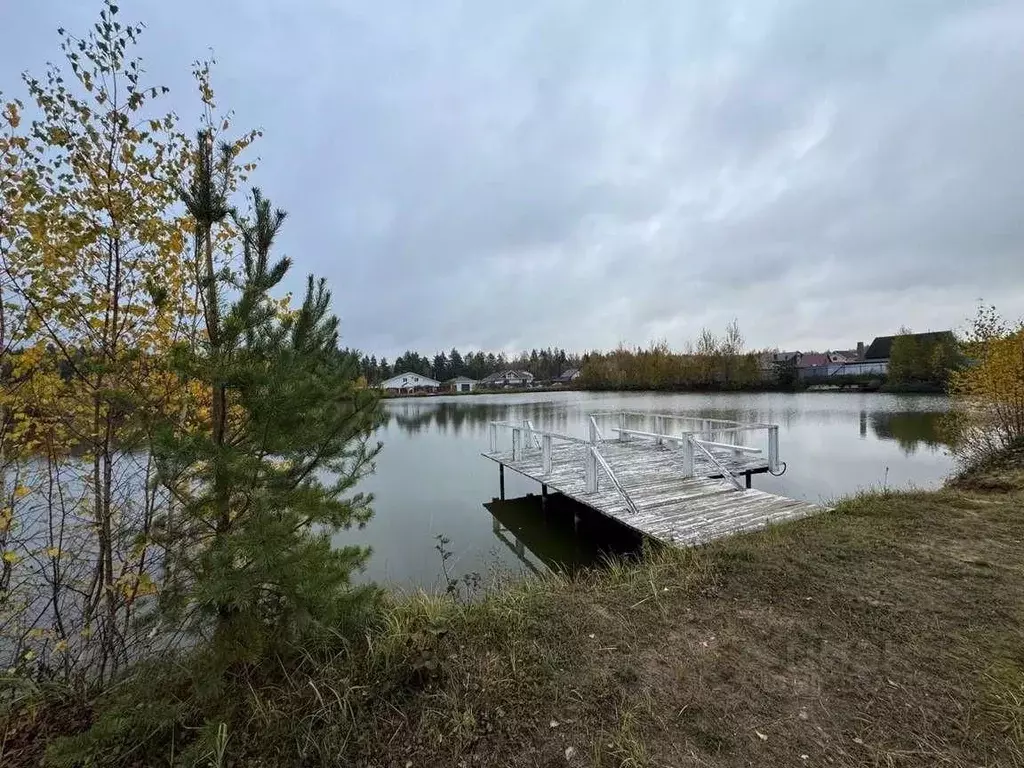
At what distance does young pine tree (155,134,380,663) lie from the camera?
2006 mm

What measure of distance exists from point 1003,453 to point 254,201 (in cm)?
1318

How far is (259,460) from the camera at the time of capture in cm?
211

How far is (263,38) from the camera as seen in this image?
5.88m

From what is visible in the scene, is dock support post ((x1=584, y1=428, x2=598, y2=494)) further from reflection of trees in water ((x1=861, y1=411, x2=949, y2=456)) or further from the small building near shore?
the small building near shore

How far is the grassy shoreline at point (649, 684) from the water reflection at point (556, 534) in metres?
3.62

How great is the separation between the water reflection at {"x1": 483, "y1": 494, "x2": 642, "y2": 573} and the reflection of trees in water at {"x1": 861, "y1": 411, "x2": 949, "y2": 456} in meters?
10.6

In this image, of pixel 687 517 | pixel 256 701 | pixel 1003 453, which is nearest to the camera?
pixel 256 701

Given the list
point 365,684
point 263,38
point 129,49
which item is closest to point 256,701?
point 365,684

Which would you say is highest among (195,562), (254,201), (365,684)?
(254,201)

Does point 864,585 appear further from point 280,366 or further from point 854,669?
point 280,366

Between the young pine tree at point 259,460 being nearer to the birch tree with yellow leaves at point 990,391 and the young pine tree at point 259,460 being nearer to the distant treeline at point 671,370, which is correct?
the birch tree with yellow leaves at point 990,391

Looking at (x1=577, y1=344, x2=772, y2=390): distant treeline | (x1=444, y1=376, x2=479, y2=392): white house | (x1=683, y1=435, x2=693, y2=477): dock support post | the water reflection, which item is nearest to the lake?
Result: the water reflection

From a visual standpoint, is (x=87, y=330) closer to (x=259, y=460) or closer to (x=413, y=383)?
(x=259, y=460)

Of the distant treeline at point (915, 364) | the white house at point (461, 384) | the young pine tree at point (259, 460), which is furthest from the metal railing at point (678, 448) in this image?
the white house at point (461, 384)
